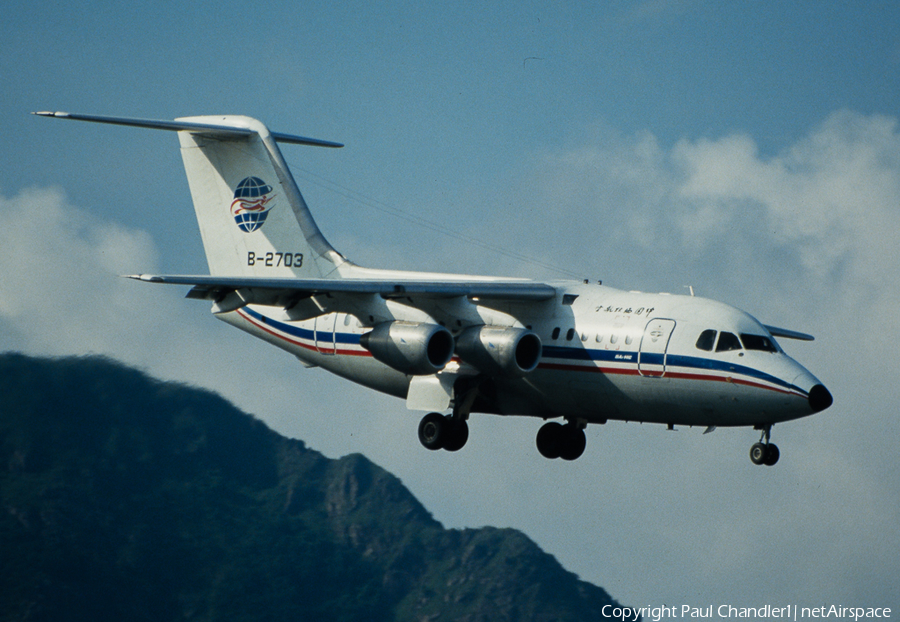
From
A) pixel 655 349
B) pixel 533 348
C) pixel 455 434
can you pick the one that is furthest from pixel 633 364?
pixel 455 434

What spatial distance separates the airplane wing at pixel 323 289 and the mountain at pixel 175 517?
9.20m

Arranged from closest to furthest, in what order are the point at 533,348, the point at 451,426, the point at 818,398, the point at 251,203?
the point at 818,398 → the point at 533,348 → the point at 451,426 → the point at 251,203

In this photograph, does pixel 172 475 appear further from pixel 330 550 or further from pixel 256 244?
pixel 256 244

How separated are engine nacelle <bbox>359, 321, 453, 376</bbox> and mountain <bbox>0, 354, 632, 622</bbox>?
383 inches

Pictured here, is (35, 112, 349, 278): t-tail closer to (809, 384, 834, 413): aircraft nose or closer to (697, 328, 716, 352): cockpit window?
(697, 328, 716, 352): cockpit window

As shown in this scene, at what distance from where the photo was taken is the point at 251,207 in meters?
18.3

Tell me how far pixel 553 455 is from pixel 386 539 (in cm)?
2720

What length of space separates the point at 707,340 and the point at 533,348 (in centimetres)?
212

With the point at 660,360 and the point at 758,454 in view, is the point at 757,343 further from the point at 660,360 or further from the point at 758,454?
the point at 758,454

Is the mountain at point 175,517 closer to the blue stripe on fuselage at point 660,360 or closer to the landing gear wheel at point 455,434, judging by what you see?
the landing gear wheel at point 455,434

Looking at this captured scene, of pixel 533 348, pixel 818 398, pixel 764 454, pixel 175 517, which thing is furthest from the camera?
pixel 175 517

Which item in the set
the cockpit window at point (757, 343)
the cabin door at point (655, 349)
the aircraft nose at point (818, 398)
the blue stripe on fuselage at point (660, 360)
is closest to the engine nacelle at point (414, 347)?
the blue stripe on fuselage at point (660, 360)

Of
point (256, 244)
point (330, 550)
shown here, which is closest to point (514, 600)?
point (330, 550)

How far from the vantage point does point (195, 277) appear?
45.9 ft
